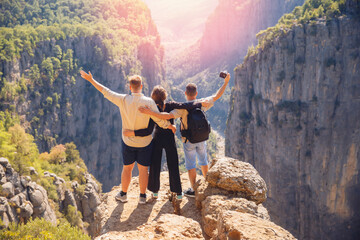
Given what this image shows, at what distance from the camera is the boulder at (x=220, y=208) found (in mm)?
5680

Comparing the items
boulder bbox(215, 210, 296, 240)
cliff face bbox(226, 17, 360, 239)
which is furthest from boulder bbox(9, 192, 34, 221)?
cliff face bbox(226, 17, 360, 239)

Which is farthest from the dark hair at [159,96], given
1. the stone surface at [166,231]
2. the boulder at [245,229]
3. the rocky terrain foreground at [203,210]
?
the boulder at [245,229]

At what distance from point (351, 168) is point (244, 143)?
66.3 ft

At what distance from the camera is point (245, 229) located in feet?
13.4

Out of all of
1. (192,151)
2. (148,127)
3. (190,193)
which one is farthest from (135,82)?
(190,193)

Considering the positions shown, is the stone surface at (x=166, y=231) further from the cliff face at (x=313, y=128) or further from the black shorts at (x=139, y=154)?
the cliff face at (x=313, y=128)

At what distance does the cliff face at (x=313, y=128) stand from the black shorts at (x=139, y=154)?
1546 inches

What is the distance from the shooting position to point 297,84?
42.2m

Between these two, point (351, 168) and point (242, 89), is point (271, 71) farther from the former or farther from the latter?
point (351, 168)

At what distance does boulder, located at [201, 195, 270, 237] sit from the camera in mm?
5680

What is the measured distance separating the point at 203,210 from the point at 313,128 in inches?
A: 1597

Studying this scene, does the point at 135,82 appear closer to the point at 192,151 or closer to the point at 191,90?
the point at 191,90

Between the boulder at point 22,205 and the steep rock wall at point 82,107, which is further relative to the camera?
the steep rock wall at point 82,107

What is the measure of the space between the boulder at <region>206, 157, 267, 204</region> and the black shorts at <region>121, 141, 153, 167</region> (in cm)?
151
